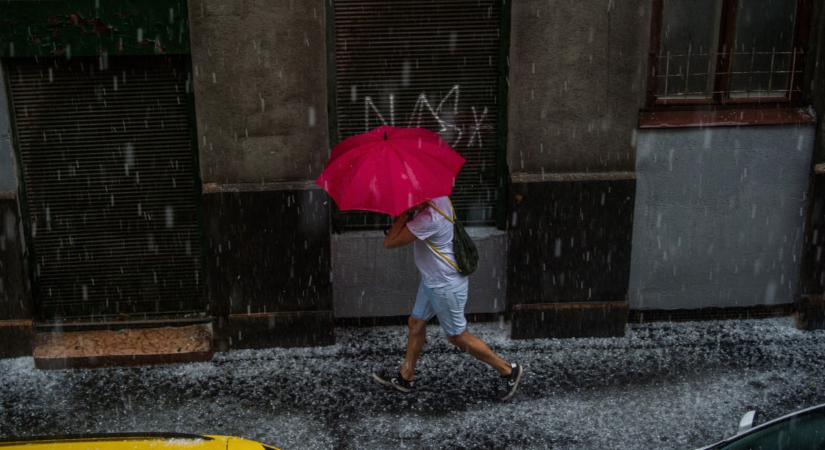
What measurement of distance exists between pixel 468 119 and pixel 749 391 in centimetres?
321

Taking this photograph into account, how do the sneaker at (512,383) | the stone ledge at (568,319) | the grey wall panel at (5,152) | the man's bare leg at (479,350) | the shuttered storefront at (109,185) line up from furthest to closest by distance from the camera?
the stone ledge at (568,319) → the shuttered storefront at (109,185) → the grey wall panel at (5,152) → the sneaker at (512,383) → the man's bare leg at (479,350)

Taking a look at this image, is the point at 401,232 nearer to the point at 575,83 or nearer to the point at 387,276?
the point at 387,276

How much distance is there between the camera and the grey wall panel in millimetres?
7027

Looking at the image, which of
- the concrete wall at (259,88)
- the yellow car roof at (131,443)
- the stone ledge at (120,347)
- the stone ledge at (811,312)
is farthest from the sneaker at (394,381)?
the stone ledge at (811,312)

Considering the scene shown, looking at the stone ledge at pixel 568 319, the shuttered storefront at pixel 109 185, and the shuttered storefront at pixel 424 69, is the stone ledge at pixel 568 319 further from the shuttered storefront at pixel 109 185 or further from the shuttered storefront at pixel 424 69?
the shuttered storefront at pixel 109 185

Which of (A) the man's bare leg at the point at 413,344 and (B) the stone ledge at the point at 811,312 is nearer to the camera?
(A) the man's bare leg at the point at 413,344

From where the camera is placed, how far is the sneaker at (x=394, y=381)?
6801 millimetres

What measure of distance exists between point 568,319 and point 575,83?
82.8 inches

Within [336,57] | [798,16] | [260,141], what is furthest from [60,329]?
[798,16]

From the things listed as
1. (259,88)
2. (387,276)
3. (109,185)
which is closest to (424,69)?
(259,88)

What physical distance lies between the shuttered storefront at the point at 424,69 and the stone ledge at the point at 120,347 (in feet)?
7.32

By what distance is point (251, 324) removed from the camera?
754 cm

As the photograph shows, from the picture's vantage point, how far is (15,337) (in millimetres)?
7426

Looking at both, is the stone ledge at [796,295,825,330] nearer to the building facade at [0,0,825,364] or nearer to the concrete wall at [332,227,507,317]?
the building facade at [0,0,825,364]
